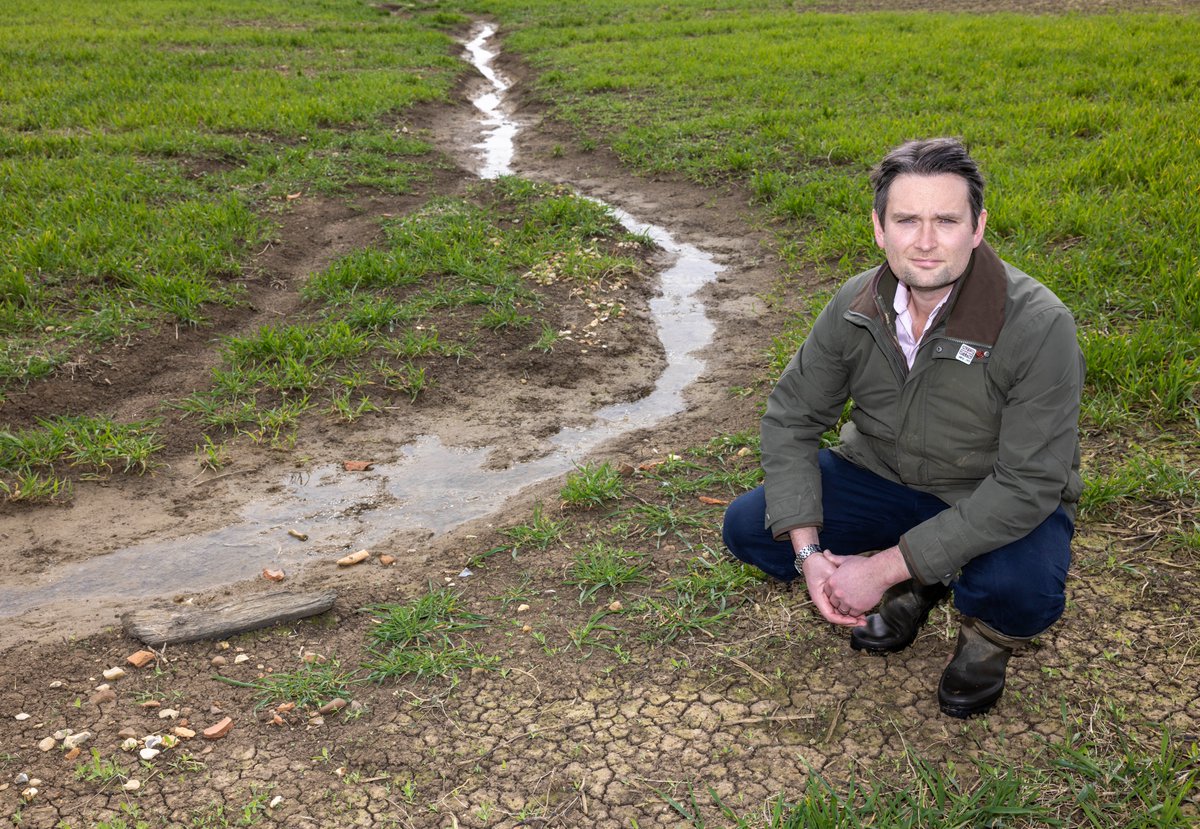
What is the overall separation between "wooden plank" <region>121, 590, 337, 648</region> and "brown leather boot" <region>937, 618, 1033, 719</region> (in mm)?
2197

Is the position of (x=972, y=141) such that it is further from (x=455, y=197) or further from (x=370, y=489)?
(x=370, y=489)

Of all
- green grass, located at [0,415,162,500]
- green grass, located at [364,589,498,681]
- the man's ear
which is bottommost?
green grass, located at [364,589,498,681]

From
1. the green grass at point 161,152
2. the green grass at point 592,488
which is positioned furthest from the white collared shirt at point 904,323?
the green grass at point 161,152

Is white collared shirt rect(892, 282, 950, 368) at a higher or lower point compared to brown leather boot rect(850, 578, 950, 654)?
higher

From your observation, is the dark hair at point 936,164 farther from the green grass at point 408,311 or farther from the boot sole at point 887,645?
the green grass at point 408,311

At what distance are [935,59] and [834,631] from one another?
35.0 ft

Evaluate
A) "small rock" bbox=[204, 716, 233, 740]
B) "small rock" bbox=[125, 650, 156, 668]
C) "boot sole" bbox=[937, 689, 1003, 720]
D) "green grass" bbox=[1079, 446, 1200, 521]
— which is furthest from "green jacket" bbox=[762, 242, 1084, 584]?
"small rock" bbox=[125, 650, 156, 668]

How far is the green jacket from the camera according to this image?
258 centimetres

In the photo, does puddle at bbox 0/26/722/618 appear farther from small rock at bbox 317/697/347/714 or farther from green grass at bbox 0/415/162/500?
small rock at bbox 317/697/347/714

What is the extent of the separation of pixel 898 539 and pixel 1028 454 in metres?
0.70

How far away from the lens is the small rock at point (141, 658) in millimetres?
3189

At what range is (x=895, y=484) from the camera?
310 centimetres

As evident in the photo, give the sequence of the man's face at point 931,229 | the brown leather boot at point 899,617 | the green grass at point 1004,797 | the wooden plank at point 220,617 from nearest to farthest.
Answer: the green grass at point 1004,797 → the man's face at point 931,229 → the brown leather boot at point 899,617 → the wooden plank at point 220,617

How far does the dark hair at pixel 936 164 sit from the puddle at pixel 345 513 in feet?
7.60
